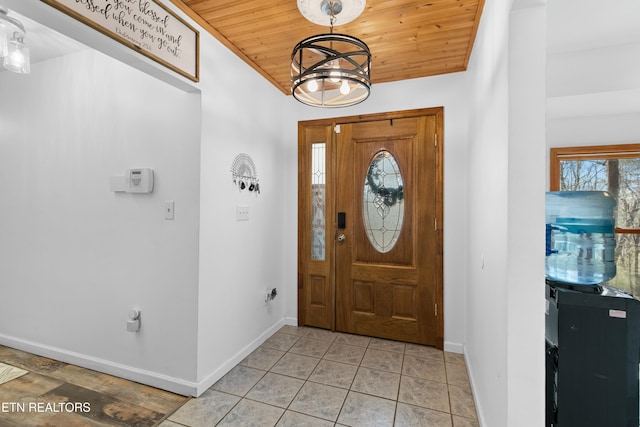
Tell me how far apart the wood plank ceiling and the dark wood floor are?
2598 mm

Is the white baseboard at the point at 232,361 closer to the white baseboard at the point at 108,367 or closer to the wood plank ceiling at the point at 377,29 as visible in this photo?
the white baseboard at the point at 108,367

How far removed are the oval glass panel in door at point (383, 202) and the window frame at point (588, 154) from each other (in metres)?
1.82

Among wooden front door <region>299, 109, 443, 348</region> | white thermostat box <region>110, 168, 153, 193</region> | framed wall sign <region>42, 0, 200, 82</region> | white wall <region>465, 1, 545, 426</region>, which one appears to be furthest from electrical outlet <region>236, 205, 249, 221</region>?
white wall <region>465, 1, 545, 426</region>

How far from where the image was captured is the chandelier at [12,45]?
173 cm

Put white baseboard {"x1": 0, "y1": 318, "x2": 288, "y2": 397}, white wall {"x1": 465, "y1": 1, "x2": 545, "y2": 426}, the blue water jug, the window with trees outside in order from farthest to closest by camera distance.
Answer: the window with trees outside, white baseboard {"x1": 0, "y1": 318, "x2": 288, "y2": 397}, the blue water jug, white wall {"x1": 465, "y1": 1, "x2": 545, "y2": 426}

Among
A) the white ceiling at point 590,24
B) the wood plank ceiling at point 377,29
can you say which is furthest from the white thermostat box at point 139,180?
the white ceiling at point 590,24

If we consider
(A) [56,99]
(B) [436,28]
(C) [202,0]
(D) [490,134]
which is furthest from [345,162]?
(A) [56,99]

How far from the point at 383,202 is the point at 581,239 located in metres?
1.54

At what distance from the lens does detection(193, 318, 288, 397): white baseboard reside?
205 cm

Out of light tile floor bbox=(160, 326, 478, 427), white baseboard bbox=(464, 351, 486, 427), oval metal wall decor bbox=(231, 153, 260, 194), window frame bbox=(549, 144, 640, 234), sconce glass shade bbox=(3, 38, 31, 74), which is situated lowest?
light tile floor bbox=(160, 326, 478, 427)

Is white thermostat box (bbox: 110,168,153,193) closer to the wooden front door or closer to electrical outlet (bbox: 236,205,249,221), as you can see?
electrical outlet (bbox: 236,205,249,221)

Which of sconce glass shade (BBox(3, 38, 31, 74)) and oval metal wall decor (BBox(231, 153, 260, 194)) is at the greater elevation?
sconce glass shade (BBox(3, 38, 31, 74))

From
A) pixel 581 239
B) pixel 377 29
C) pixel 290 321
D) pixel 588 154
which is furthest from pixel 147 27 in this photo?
pixel 588 154

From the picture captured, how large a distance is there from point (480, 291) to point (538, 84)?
50.9 inches
